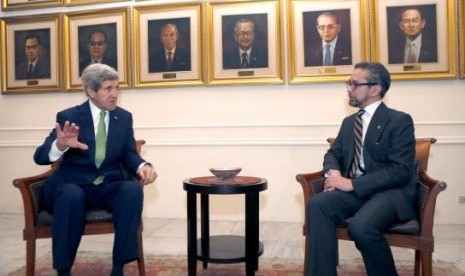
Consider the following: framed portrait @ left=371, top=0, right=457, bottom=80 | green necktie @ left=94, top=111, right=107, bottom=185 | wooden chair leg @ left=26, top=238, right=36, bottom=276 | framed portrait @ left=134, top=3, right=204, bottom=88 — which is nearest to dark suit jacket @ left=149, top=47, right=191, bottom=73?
framed portrait @ left=134, top=3, right=204, bottom=88

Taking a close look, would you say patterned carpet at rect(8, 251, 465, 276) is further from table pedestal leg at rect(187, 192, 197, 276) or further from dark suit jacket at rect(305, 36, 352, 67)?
dark suit jacket at rect(305, 36, 352, 67)

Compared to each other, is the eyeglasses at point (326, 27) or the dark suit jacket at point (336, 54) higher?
the eyeglasses at point (326, 27)

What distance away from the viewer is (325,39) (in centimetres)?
495

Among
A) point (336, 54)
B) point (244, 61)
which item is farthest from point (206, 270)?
point (336, 54)

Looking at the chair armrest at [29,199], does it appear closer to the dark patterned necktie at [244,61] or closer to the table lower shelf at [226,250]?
the table lower shelf at [226,250]

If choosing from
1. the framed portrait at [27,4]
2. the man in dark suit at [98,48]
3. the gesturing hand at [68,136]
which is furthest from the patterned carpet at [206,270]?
the framed portrait at [27,4]

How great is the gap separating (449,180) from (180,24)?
3587 millimetres

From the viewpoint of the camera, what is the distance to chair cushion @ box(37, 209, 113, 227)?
9.82 feet

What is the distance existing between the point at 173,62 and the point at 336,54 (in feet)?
6.31

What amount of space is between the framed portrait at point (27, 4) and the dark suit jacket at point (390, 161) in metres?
4.25

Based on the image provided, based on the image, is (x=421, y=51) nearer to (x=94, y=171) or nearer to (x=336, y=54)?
(x=336, y=54)

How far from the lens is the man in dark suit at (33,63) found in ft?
18.4

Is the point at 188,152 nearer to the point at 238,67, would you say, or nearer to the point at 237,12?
the point at 238,67

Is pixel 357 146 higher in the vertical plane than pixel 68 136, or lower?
lower
